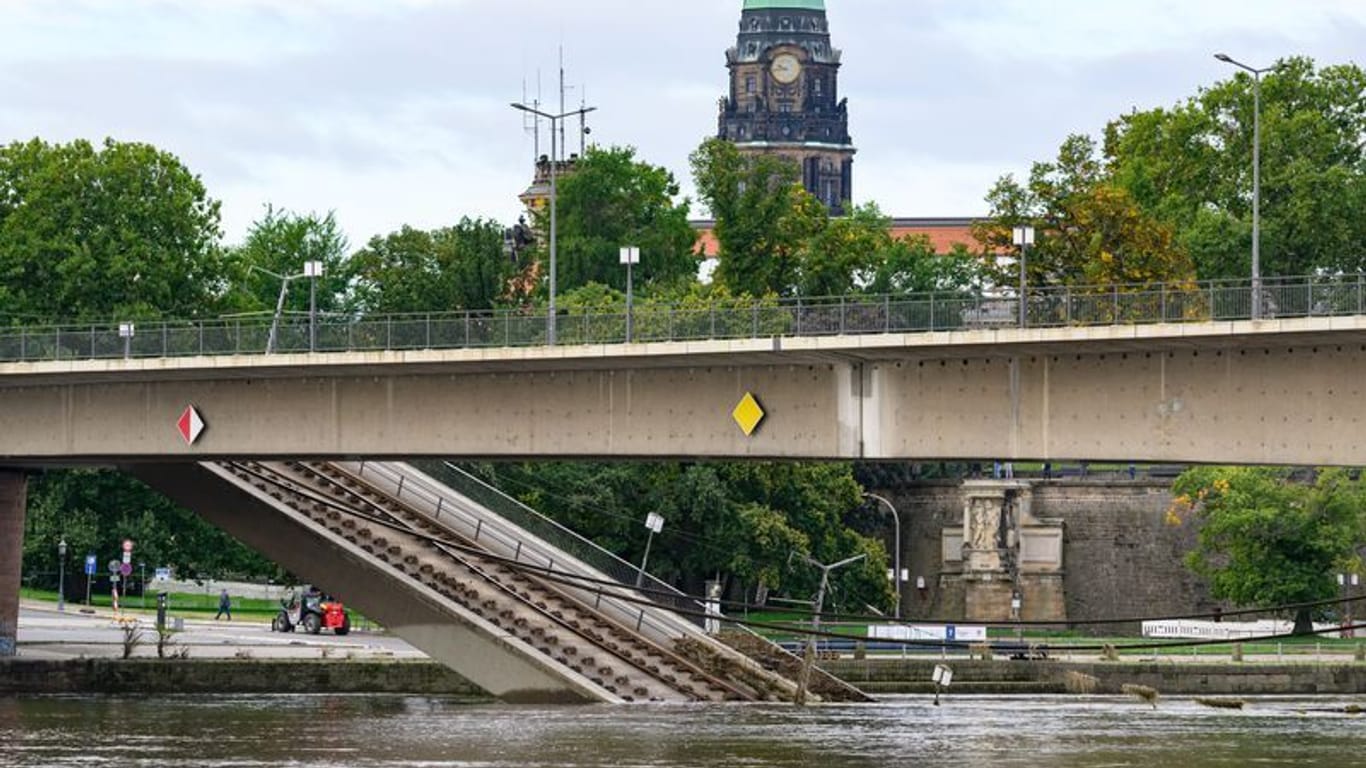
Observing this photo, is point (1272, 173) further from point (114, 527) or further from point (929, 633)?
point (114, 527)

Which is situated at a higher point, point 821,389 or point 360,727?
point 821,389

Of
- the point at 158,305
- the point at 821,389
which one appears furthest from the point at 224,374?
the point at 158,305

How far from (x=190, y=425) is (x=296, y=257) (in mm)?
77456

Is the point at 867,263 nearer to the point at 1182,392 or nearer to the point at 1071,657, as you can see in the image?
the point at 1071,657

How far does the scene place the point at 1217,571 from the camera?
385 ft

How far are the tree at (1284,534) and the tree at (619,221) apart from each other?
35518 mm

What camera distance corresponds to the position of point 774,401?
63281mm

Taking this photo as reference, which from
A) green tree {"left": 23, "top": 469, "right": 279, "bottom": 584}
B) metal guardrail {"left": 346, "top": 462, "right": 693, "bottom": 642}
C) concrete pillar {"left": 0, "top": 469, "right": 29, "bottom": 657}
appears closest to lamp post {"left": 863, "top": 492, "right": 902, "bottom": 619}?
green tree {"left": 23, "top": 469, "right": 279, "bottom": 584}

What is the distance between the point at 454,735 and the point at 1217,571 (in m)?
59.1

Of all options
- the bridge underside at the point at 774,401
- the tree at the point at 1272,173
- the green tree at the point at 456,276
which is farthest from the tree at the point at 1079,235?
the bridge underside at the point at 774,401

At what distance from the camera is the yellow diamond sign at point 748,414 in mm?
63156

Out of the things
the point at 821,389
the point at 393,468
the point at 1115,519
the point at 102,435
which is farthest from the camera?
the point at 1115,519

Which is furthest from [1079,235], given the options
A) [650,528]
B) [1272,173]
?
[650,528]

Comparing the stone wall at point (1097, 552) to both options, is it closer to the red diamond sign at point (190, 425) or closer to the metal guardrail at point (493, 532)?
the metal guardrail at point (493, 532)
